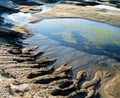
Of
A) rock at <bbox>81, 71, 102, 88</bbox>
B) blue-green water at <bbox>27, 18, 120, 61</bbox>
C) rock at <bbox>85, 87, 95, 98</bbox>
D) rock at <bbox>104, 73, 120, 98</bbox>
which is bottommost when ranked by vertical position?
rock at <bbox>104, 73, 120, 98</bbox>

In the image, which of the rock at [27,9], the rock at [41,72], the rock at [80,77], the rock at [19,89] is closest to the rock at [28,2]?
the rock at [27,9]

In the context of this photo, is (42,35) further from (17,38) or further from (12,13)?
(12,13)

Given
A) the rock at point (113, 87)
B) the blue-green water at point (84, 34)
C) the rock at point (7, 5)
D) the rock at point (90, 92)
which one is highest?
the rock at point (7, 5)

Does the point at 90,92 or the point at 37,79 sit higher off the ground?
the point at 37,79

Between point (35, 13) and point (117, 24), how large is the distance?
335 inches

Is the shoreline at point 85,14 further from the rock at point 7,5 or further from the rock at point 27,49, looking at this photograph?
the rock at point 27,49

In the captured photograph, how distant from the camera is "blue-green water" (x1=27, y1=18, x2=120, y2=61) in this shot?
54.3 ft

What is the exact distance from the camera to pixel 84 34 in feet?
63.6

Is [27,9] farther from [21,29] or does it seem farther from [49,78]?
[49,78]

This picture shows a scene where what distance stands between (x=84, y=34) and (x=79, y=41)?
1.79 meters

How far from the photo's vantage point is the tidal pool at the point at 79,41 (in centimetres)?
1474

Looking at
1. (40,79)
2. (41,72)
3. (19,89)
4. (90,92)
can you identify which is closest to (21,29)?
(41,72)

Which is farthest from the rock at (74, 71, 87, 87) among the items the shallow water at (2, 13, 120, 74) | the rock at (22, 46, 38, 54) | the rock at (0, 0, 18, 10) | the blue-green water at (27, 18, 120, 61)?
the rock at (0, 0, 18, 10)

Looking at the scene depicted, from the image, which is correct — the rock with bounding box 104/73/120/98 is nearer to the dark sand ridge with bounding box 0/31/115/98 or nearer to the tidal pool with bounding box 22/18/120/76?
the dark sand ridge with bounding box 0/31/115/98
